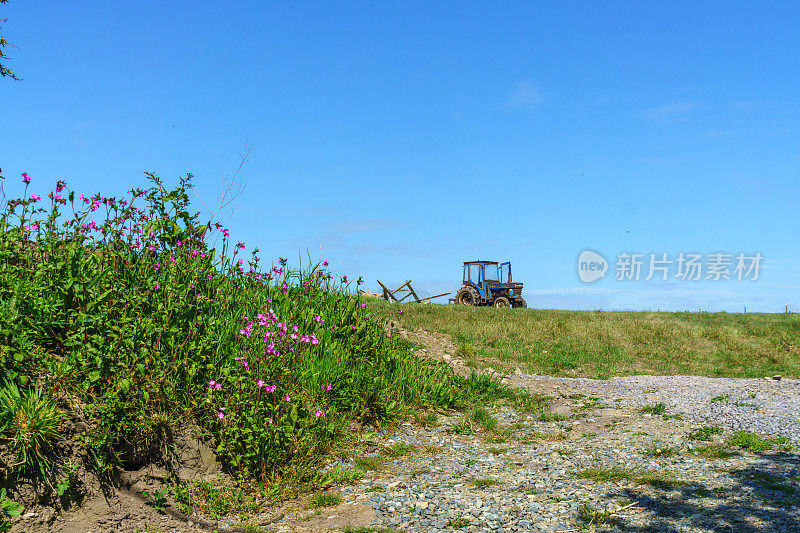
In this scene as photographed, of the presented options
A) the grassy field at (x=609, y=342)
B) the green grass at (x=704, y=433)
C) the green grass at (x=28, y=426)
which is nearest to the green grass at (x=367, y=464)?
the green grass at (x=28, y=426)

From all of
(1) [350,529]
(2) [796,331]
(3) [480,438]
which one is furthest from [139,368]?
(2) [796,331]

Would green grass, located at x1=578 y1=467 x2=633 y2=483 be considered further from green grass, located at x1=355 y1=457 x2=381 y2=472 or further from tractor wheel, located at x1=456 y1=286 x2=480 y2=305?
tractor wheel, located at x1=456 y1=286 x2=480 y2=305

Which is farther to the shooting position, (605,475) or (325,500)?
(605,475)

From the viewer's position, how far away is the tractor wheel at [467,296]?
2756cm

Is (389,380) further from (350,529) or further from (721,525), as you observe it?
(721,525)

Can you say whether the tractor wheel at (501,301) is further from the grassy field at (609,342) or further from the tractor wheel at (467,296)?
the grassy field at (609,342)

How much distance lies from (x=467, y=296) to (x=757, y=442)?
2033cm

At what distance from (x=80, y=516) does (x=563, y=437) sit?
637 cm

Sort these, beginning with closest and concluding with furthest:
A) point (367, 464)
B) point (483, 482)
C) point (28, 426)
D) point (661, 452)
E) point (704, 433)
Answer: point (28, 426), point (483, 482), point (367, 464), point (661, 452), point (704, 433)

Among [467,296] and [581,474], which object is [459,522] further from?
[467,296]

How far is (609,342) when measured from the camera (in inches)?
721

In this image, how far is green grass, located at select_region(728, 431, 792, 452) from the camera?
25.5ft

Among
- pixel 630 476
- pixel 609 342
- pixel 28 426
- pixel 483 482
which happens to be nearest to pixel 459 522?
pixel 483 482

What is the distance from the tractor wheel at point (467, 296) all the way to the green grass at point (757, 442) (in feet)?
63.3
